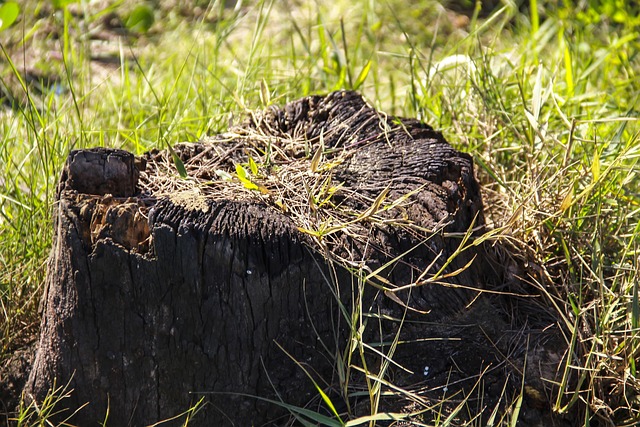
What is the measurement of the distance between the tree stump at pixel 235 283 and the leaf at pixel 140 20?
282cm

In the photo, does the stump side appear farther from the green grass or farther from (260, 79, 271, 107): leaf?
(260, 79, 271, 107): leaf

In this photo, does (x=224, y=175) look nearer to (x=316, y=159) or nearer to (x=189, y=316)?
(x=316, y=159)

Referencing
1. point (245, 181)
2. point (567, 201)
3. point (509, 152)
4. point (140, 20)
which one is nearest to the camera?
point (245, 181)

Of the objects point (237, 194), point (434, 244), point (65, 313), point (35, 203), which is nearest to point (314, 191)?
point (237, 194)

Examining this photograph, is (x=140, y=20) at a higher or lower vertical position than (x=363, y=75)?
higher

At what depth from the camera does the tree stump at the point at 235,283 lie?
182cm

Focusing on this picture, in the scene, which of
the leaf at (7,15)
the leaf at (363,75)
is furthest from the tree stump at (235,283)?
the leaf at (7,15)

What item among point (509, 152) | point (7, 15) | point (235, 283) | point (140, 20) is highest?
point (7, 15)

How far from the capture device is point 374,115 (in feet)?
7.61

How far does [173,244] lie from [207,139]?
562mm

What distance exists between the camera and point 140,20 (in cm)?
462

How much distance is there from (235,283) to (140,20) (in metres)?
3.25

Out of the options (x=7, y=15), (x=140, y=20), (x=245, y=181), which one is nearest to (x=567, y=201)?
(x=245, y=181)

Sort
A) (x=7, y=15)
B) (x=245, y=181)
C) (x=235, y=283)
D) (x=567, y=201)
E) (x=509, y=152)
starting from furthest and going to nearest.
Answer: (x=7, y=15) → (x=509, y=152) → (x=567, y=201) → (x=245, y=181) → (x=235, y=283)
